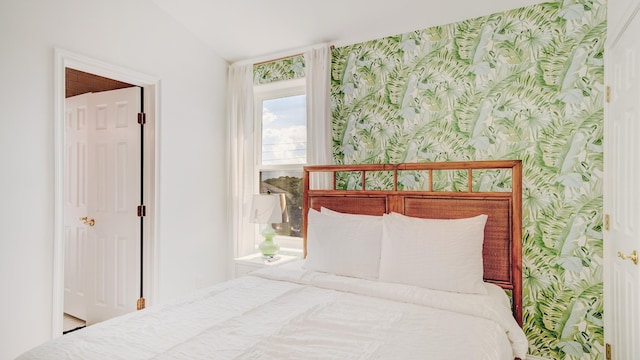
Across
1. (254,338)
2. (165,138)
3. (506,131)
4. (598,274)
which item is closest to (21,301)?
(165,138)

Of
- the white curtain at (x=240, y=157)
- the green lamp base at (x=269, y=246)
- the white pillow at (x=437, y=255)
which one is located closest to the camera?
the white pillow at (x=437, y=255)

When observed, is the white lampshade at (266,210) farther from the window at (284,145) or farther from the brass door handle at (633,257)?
the brass door handle at (633,257)

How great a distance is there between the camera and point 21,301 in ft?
7.32

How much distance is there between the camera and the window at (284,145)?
345 cm

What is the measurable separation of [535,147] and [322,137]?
1.53 metres

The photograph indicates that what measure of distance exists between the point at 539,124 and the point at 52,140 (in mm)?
3131

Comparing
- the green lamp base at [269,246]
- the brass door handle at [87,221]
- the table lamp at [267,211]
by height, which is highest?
the table lamp at [267,211]

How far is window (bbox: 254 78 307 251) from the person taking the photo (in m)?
3.45

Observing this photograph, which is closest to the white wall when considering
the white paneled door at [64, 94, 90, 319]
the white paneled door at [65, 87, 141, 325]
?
the white paneled door at [65, 87, 141, 325]

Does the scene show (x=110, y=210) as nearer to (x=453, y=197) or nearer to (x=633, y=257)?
(x=453, y=197)

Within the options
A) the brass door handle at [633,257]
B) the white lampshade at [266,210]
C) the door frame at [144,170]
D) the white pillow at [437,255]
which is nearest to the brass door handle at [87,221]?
the door frame at [144,170]

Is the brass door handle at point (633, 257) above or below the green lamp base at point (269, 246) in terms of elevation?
above

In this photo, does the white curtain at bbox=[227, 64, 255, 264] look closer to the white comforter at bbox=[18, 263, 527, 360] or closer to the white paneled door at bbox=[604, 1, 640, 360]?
the white comforter at bbox=[18, 263, 527, 360]

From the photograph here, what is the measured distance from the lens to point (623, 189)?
1837 mm
